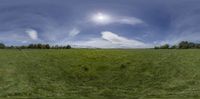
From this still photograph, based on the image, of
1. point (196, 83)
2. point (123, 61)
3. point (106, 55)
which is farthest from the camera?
point (106, 55)

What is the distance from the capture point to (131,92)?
40375 millimetres

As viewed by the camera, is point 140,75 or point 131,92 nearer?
point 131,92

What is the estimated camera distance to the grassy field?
131ft

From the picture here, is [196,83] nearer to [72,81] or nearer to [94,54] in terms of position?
A: [72,81]

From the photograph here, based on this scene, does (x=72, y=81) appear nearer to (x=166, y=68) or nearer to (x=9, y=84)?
(x=9, y=84)

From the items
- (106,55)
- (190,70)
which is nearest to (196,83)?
(190,70)

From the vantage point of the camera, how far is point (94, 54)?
57.2 meters

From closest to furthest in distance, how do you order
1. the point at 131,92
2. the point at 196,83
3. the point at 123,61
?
the point at 131,92 < the point at 196,83 < the point at 123,61

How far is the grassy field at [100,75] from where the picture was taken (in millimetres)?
39781

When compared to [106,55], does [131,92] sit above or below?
below

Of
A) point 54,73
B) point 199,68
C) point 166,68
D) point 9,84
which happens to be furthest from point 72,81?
point 199,68

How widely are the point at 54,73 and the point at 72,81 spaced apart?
350 centimetres

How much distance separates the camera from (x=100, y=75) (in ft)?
156

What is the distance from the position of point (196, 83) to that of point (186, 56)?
34.2 feet
